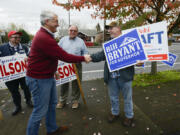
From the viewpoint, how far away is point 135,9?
4.39m

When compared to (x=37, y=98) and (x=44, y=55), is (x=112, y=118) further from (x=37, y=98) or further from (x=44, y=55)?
(x=44, y=55)

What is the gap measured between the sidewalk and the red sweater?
4.44ft

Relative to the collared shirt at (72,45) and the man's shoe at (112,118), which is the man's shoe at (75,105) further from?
the collared shirt at (72,45)

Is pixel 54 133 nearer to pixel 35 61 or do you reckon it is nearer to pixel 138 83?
pixel 35 61

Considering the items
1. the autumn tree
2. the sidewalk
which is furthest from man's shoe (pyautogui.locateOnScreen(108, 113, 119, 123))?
the autumn tree

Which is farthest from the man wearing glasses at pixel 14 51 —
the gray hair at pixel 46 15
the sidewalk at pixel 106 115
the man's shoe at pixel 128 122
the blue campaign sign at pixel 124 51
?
the man's shoe at pixel 128 122

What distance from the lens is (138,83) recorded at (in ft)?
15.2

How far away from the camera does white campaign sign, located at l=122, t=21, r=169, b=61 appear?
2521 millimetres

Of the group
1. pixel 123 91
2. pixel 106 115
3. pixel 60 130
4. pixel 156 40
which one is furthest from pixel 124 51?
pixel 60 130

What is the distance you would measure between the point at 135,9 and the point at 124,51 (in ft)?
9.64

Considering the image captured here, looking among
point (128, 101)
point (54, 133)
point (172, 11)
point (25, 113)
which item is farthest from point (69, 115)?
point (172, 11)

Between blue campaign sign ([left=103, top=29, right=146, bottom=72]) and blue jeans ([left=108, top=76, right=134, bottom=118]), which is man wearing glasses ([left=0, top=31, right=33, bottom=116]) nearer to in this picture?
blue campaign sign ([left=103, top=29, right=146, bottom=72])

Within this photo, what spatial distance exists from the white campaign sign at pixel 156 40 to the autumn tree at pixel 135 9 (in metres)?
1.60

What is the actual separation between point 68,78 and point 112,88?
3.95 feet
